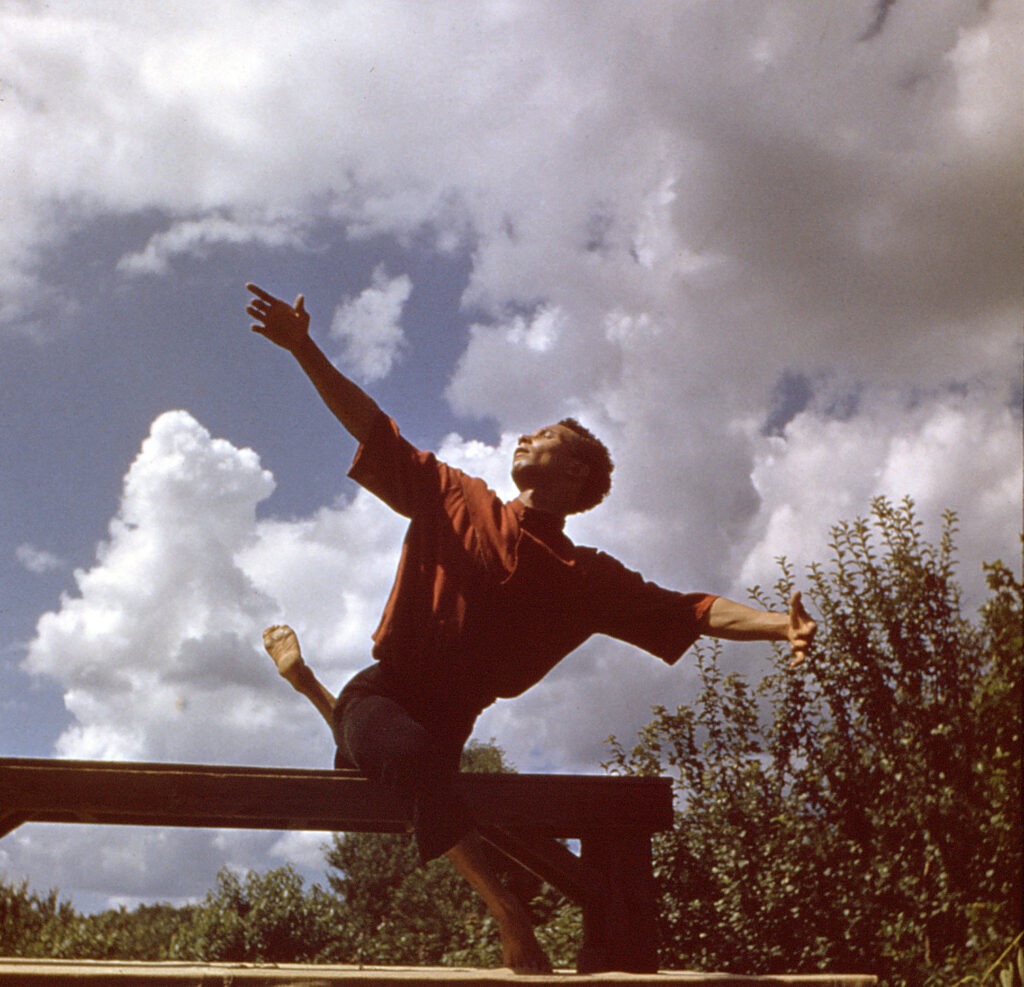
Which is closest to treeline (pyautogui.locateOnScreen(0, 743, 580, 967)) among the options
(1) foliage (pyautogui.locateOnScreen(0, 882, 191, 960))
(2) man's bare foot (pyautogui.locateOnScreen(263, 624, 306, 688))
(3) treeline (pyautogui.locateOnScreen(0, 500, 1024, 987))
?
(1) foliage (pyautogui.locateOnScreen(0, 882, 191, 960))

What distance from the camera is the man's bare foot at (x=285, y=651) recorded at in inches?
151

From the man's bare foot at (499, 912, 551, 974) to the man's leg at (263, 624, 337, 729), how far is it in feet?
4.13

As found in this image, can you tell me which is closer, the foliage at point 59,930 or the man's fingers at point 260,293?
the man's fingers at point 260,293

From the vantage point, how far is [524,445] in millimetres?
3656

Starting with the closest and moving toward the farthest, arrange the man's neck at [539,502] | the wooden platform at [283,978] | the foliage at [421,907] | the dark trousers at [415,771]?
the wooden platform at [283,978]
the dark trousers at [415,771]
the man's neck at [539,502]
the foliage at [421,907]

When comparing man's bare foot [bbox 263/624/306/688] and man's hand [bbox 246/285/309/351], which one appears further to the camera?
man's bare foot [bbox 263/624/306/688]

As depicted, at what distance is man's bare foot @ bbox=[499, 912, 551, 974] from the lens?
2.67 metres

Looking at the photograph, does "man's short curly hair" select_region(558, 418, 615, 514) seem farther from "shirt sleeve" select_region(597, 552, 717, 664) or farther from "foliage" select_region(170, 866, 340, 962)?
"foliage" select_region(170, 866, 340, 962)

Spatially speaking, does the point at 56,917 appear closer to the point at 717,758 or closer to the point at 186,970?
the point at 717,758

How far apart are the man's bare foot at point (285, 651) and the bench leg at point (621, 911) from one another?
1503 millimetres

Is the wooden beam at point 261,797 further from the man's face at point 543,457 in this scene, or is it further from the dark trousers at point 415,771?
the man's face at point 543,457

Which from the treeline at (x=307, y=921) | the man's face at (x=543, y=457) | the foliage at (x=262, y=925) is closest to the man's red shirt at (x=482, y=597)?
the man's face at (x=543, y=457)

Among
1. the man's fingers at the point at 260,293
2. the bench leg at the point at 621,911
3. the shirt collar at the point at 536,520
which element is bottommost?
the bench leg at the point at 621,911

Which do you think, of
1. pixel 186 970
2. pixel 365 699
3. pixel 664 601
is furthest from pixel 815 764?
pixel 186 970
